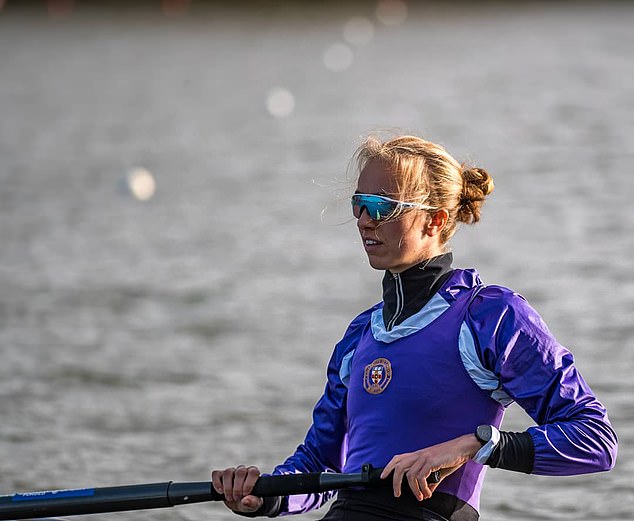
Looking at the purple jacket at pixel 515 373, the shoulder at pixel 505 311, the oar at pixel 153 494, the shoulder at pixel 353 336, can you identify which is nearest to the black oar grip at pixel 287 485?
the oar at pixel 153 494

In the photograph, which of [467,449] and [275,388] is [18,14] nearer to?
[275,388]

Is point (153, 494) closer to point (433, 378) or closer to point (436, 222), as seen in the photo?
point (433, 378)

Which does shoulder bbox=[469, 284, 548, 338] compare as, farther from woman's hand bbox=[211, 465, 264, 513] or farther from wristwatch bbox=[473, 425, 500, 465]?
woman's hand bbox=[211, 465, 264, 513]

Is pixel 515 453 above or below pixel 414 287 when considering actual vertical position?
below

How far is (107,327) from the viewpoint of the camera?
700cm

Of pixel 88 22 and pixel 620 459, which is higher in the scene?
pixel 88 22

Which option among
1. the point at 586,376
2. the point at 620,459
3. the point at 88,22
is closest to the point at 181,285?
the point at 586,376

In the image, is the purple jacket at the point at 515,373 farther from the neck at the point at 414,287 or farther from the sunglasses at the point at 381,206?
the sunglasses at the point at 381,206

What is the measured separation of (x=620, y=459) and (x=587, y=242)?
13.3 feet

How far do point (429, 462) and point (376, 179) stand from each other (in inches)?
24.6

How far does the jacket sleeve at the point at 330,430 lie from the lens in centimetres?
278

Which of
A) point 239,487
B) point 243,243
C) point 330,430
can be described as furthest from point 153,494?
point 243,243

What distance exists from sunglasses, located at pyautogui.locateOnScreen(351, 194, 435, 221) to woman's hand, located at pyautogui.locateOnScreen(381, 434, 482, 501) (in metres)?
0.50

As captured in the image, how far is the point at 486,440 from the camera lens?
91.7 inches
